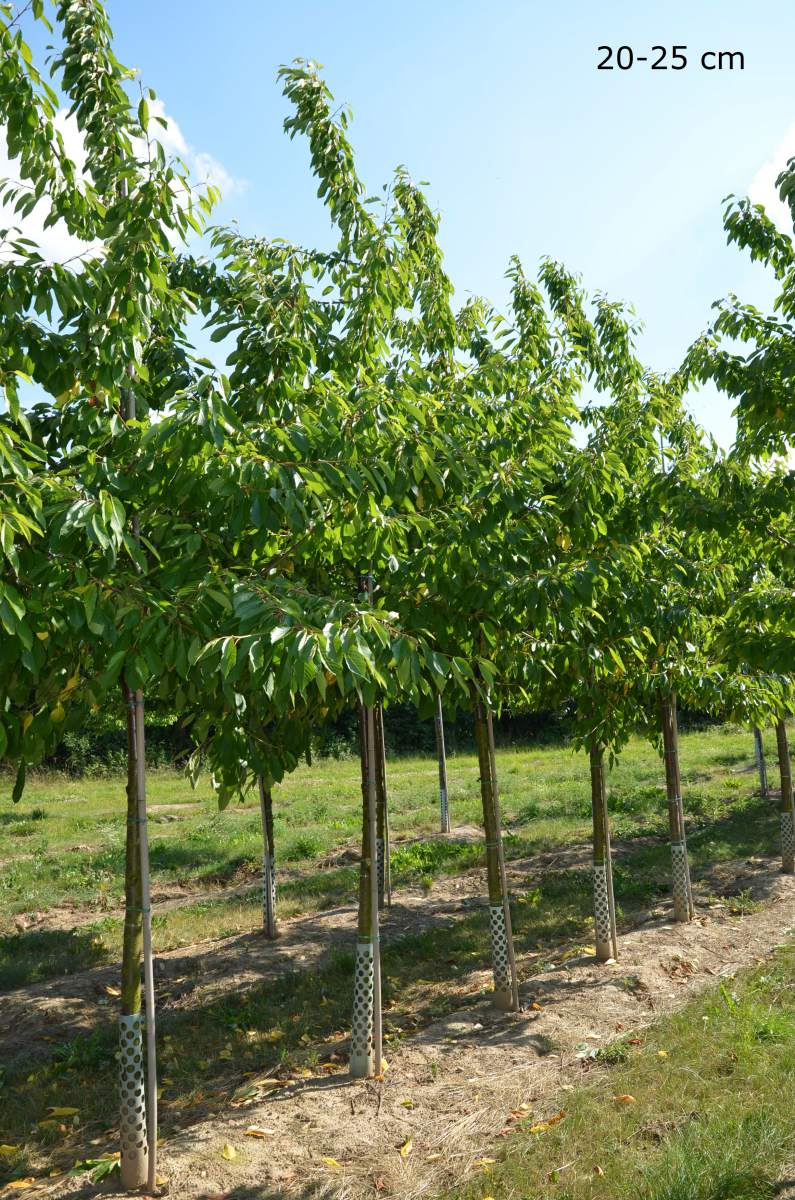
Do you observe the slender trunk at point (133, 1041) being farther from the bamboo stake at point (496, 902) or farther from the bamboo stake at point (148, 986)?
the bamboo stake at point (496, 902)

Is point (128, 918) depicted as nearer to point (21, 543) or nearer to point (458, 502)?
point (21, 543)

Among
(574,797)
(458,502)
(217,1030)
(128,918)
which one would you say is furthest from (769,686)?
(574,797)

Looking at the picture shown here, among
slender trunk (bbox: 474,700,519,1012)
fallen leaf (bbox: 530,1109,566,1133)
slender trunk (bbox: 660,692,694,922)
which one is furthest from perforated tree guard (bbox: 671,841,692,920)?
fallen leaf (bbox: 530,1109,566,1133)

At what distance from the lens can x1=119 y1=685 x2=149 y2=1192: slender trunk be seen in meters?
4.41

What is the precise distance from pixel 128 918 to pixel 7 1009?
14.0 ft

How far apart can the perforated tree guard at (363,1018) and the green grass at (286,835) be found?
14.0 ft

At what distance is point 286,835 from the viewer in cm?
1543

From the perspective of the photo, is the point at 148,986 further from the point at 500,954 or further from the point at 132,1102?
the point at 500,954

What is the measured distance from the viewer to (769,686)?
8.96m

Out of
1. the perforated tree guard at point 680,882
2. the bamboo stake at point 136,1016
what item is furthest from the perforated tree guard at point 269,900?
the bamboo stake at point 136,1016

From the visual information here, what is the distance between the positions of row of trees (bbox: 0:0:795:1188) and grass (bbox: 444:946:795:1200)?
1.42 m

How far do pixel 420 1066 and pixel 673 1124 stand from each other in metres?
1.89

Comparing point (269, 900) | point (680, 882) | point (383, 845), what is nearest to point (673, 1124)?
point (680, 882)

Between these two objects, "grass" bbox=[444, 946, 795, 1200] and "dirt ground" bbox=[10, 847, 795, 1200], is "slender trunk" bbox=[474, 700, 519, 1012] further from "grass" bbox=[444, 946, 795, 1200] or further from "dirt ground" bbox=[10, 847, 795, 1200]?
"grass" bbox=[444, 946, 795, 1200]
